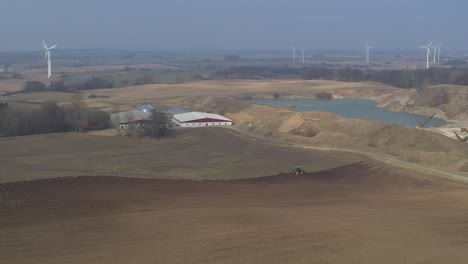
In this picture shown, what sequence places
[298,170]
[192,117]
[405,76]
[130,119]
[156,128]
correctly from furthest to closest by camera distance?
[405,76] → [192,117] → [130,119] → [156,128] → [298,170]

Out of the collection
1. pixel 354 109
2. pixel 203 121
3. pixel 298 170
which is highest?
pixel 203 121

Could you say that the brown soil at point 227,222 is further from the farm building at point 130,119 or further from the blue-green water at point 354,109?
the blue-green water at point 354,109

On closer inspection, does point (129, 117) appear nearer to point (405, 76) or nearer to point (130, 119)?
point (130, 119)

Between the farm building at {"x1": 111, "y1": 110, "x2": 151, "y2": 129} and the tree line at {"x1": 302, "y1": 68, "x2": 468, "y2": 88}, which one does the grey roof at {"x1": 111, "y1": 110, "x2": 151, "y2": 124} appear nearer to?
the farm building at {"x1": 111, "y1": 110, "x2": 151, "y2": 129}

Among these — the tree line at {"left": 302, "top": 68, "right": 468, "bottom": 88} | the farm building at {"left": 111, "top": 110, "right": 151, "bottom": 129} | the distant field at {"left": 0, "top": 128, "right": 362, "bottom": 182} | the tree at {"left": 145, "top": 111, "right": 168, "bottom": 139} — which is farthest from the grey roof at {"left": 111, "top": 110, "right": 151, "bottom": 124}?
the tree line at {"left": 302, "top": 68, "right": 468, "bottom": 88}

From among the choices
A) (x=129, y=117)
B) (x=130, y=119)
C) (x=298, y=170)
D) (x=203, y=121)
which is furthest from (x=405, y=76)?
(x=298, y=170)

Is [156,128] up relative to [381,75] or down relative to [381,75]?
down

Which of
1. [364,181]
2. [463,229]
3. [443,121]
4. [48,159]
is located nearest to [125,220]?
[463,229]
